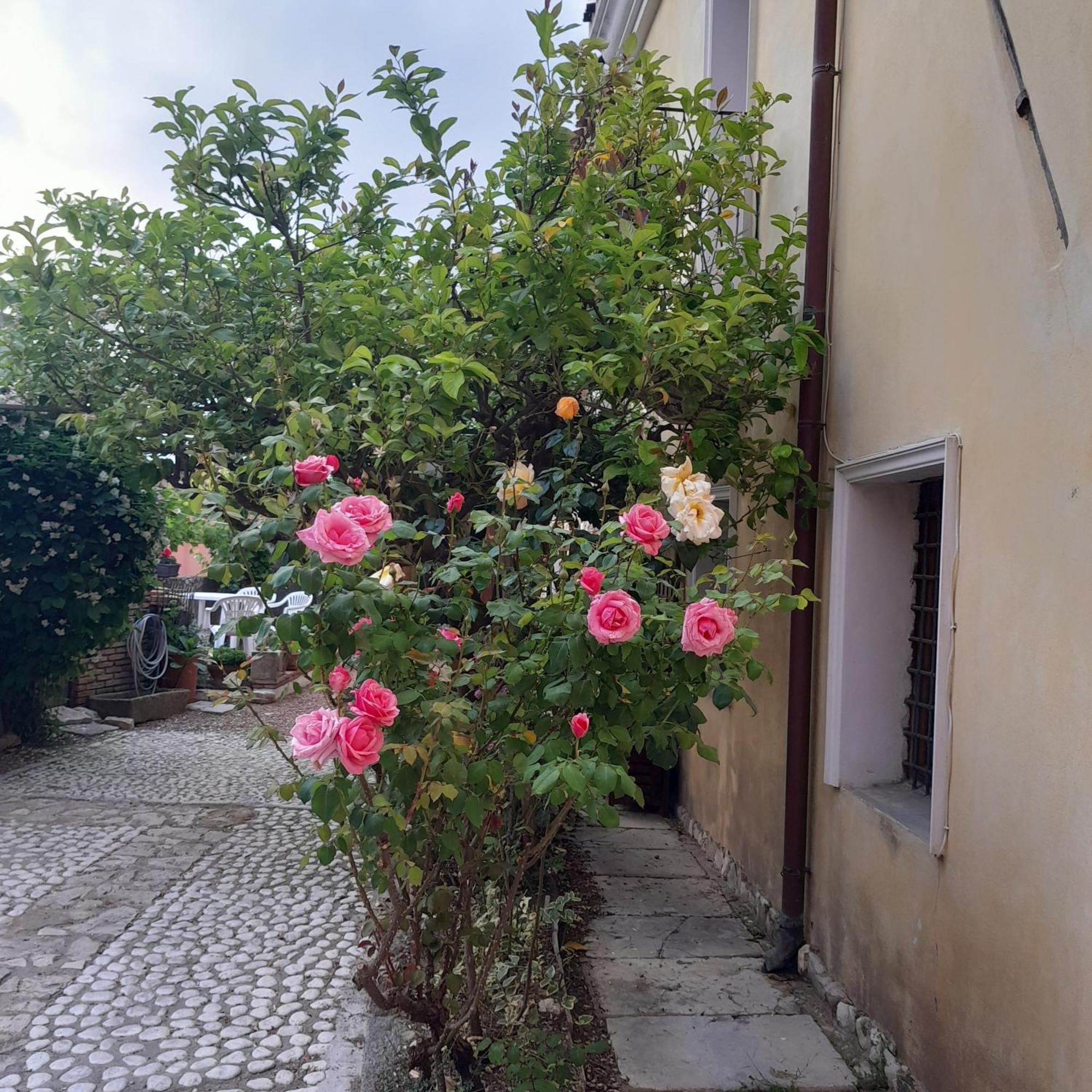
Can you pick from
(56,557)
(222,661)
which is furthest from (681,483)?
(222,661)

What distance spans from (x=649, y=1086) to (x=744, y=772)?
208 cm

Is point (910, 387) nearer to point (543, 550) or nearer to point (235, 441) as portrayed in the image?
point (543, 550)

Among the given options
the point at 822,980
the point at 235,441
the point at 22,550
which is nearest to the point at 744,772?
the point at 822,980

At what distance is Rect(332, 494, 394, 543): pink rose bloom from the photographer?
2.19 meters

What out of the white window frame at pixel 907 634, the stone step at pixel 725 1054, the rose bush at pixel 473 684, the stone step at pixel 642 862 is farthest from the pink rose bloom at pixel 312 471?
the stone step at pixel 642 862

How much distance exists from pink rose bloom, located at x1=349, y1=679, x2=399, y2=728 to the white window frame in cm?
170

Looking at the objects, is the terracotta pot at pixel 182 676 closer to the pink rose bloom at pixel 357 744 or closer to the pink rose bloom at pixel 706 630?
the pink rose bloom at pixel 357 744

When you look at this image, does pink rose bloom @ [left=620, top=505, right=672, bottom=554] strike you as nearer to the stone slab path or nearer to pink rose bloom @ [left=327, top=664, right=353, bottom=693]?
pink rose bloom @ [left=327, top=664, right=353, bottom=693]

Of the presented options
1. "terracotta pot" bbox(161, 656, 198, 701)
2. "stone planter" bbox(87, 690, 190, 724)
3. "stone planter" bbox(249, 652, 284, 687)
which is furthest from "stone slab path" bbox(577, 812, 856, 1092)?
"stone planter" bbox(249, 652, 284, 687)

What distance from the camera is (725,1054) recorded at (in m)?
3.25

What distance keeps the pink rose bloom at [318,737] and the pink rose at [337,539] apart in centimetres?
42

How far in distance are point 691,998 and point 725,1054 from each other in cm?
45

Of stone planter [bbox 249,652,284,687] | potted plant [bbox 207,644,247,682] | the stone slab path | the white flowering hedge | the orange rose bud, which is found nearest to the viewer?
the orange rose bud

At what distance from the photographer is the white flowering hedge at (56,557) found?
766 cm
